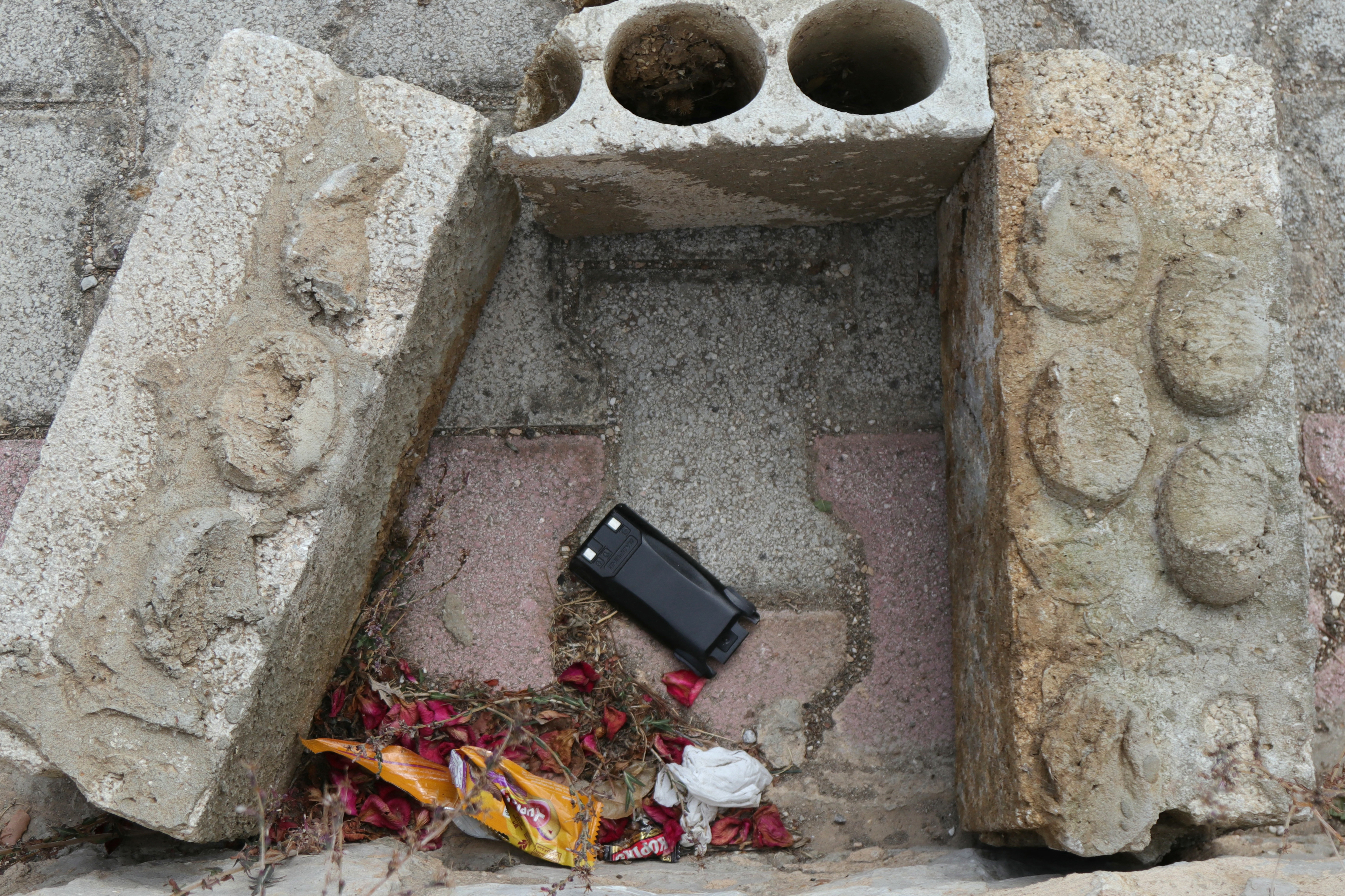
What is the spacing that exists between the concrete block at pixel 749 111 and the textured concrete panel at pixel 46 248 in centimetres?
133

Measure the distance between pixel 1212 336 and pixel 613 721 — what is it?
156 centimetres

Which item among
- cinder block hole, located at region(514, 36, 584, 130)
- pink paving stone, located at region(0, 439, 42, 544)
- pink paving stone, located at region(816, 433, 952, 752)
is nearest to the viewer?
cinder block hole, located at region(514, 36, 584, 130)

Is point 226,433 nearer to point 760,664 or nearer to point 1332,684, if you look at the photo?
point 760,664

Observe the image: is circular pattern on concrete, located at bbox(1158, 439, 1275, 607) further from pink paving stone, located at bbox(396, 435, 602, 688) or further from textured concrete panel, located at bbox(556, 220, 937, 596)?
pink paving stone, located at bbox(396, 435, 602, 688)

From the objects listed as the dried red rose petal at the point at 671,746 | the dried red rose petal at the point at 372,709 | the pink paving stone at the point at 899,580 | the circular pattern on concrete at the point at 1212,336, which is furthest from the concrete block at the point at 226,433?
the circular pattern on concrete at the point at 1212,336

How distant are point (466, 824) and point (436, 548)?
0.68 metres

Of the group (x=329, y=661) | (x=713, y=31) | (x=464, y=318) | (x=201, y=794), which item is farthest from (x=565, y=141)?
(x=201, y=794)

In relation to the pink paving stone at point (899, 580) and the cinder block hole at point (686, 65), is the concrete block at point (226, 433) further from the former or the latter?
the pink paving stone at point (899, 580)

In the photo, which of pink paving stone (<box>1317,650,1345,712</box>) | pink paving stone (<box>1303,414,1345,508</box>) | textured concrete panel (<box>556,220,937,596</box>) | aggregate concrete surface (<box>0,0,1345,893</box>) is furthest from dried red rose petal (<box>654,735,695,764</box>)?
pink paving stone (<box>1303,414,1345,508</box>)

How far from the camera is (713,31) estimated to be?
1984 millimetres

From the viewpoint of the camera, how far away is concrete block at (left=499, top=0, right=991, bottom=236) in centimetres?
184

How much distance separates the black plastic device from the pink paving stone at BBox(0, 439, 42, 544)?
1494mm

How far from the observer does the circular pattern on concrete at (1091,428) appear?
69.7 inches

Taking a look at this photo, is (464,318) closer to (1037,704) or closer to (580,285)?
(580,285)
